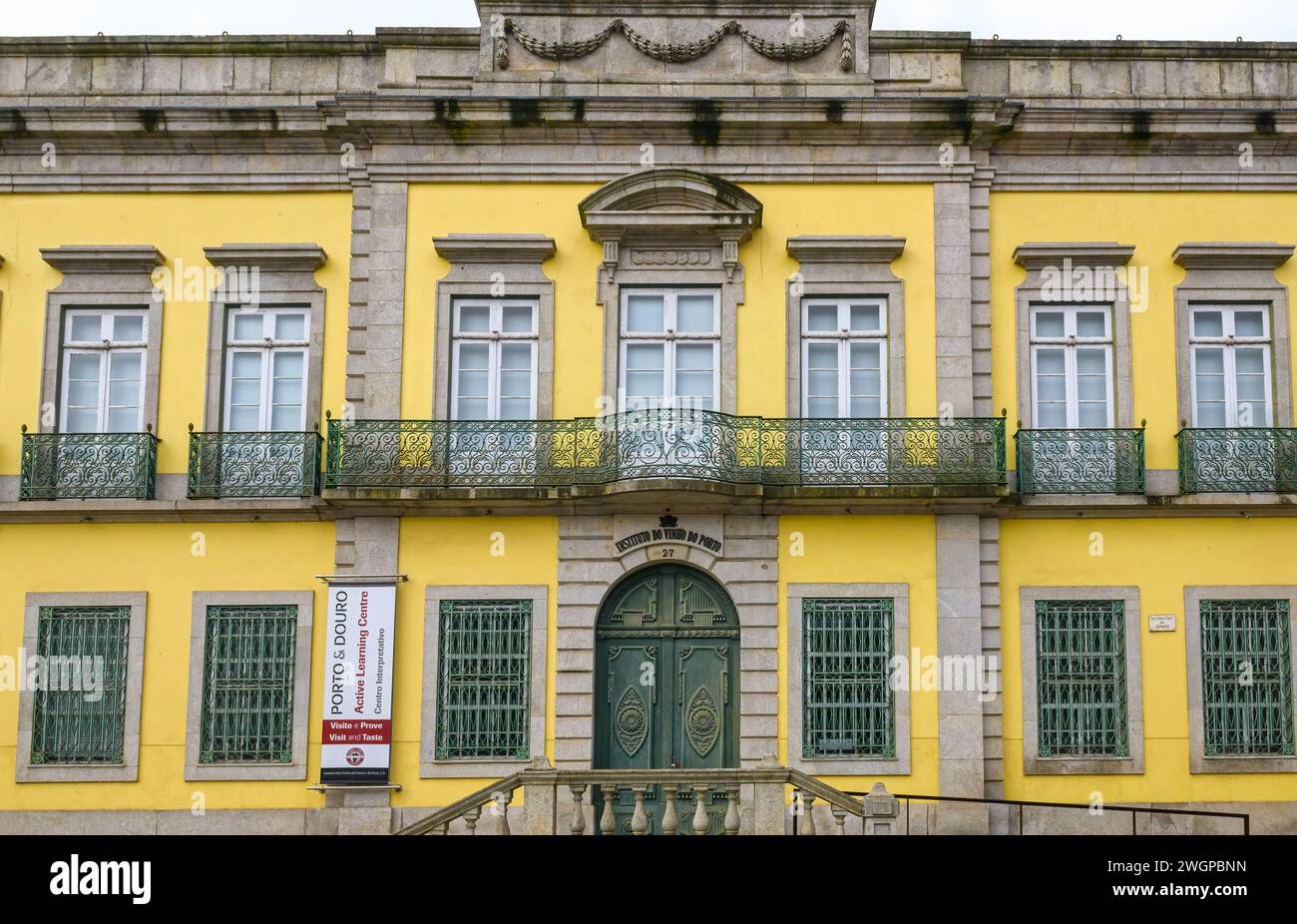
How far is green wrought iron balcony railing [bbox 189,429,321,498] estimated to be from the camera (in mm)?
18984

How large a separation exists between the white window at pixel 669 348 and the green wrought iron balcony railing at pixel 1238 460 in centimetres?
516

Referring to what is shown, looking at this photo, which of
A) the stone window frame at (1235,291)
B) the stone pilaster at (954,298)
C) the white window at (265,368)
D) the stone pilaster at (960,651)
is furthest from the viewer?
the white window at (265,368)

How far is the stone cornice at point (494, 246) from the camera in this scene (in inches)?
756

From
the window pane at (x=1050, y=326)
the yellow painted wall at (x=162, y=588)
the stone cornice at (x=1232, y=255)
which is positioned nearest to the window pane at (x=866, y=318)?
the window pane at (x=1050, y=326)

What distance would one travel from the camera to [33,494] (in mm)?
19031

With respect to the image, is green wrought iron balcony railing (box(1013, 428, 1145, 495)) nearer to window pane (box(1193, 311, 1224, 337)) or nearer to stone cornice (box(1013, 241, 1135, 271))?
window pane (box(1193, 311, 1224, 337))

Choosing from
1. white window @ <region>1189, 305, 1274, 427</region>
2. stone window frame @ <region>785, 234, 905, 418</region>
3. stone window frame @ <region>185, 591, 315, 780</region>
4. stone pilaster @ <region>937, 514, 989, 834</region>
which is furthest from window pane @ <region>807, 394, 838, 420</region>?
stone window frame @ <region>185, 591, 315, 780</region>

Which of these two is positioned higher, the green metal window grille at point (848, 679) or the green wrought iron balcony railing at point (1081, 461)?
the green wrought iron balcony railing at point (1081, 461)

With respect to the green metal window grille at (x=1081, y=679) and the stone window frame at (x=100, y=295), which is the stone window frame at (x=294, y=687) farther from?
the green metal window grille at (x=1081, y=679)

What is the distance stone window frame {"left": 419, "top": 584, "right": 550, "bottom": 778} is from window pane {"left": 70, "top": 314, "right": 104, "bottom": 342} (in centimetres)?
482

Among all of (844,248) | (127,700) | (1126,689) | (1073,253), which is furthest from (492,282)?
(1126,689)
